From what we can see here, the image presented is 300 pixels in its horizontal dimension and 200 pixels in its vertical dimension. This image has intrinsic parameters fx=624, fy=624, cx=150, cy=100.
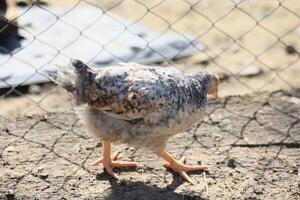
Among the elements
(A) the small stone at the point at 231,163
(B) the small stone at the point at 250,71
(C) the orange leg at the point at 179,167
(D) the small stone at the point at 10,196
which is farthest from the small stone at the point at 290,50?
(D) the small stone at the point at 10,196

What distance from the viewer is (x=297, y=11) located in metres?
5.34

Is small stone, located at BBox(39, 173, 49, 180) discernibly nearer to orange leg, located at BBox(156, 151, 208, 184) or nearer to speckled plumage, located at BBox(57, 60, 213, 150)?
speckled plumage, located at BBox(57, 60, 213, 150)

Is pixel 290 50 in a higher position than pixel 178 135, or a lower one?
higher

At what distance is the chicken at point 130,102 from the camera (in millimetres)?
3260

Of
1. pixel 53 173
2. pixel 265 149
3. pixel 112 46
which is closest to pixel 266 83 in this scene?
pixel 265 149

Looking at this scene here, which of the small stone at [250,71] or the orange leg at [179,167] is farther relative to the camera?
the small stone at [250,71]

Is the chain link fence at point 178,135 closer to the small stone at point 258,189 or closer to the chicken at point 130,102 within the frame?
the small stone at point 258,189

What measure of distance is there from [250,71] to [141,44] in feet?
2.78

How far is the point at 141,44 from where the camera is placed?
15.6 ft

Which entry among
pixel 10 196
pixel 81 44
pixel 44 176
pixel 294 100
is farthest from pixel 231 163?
pixel 81 44

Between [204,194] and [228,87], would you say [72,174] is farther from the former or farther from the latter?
[228,87]

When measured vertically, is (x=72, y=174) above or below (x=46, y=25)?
below

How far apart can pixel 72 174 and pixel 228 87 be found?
1.50m

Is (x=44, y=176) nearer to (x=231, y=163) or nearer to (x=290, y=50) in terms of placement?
(x=231, y=163)
